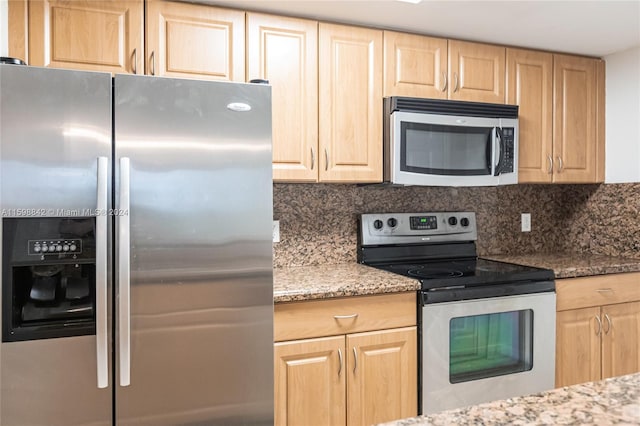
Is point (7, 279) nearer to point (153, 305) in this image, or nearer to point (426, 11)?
point (153, 305)

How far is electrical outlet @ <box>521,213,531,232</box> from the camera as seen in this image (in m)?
2.96

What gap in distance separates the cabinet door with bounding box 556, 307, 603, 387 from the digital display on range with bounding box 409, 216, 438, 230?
79 cm

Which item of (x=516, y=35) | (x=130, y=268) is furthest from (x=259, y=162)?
(x=516, y=35)

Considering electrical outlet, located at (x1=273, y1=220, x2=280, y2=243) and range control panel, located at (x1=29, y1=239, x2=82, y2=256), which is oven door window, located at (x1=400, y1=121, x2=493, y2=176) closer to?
electrical outlet, located at (x1=273, y1=220, x2=280, y2=243)

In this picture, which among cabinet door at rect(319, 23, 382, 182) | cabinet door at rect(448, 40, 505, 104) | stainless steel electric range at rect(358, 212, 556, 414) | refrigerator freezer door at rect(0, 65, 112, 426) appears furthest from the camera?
cabinet door at rect(448, 40, 505, 104)

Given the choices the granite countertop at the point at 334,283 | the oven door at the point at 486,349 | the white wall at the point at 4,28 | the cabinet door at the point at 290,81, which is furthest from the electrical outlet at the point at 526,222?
the white wall at the point at 4,28

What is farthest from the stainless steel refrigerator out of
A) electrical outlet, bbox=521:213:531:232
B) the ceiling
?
electrical outlet, bbox=521:213:531:232

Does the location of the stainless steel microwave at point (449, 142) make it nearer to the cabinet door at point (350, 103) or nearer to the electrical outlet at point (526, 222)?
the cabinet door at point (350, 103)

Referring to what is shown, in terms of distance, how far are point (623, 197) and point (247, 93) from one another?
7.87 ft

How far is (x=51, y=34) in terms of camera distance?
68.3 inches

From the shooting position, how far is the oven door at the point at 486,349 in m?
1.98

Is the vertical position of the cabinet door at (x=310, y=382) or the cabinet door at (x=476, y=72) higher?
the cabinet door at (x=476, y=72)

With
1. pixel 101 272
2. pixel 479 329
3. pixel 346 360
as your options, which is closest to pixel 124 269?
pixel 101 272

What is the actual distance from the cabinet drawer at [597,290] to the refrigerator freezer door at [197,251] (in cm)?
156
